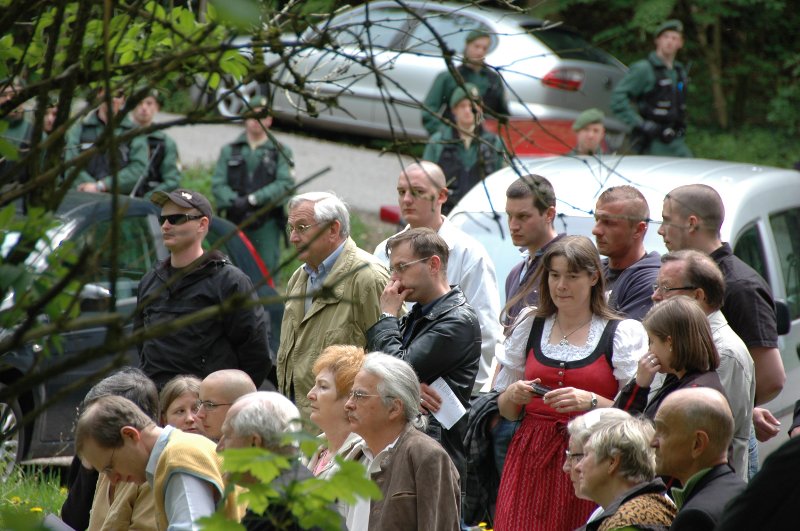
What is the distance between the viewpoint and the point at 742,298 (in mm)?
5750

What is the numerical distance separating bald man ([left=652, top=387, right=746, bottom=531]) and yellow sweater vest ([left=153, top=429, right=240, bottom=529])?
5.02 feet

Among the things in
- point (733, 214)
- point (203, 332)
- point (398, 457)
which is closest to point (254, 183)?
point (203, 332)

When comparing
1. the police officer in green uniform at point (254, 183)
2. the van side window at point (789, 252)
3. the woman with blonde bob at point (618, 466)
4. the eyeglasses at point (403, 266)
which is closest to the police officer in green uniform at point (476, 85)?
the police officer in green uniform at point (254, 183)

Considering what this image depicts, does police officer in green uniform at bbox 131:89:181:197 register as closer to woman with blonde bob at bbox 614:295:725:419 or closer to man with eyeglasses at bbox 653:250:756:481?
man with eyeglasses at bbox 653:250:756:481

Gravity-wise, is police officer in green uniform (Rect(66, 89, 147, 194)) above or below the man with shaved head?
below

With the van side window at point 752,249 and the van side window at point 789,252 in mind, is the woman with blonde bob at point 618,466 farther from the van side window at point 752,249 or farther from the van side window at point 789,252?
the van side window at point 789,252

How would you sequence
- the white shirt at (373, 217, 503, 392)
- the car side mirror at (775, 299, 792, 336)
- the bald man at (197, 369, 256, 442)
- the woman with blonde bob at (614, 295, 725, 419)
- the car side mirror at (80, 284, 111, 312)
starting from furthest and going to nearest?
the car side mirror at (80, 284, 111, 312) < the white shirt at (373, 217, 503, 392) < the car side mirror at (775, 299, 792, 336) < the bald man at (197, 369, 256, 442) < the woman with blonde bob at (614, 295, 725, 419)

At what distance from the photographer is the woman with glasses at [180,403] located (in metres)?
5.35

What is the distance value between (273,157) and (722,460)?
7.97 meters

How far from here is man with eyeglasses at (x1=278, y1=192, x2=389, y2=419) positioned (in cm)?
613

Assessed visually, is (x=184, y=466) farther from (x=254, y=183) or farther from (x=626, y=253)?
(x=254, y=183)

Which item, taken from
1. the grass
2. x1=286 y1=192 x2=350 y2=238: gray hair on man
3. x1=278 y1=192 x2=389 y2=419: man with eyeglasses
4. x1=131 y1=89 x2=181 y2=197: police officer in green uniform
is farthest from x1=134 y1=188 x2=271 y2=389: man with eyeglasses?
x1=131 y1=89 x2=181 y2=197: police officer in green uniform

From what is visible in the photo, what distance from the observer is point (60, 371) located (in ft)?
7.30

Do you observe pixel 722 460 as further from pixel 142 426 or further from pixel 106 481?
pixel 106 481
